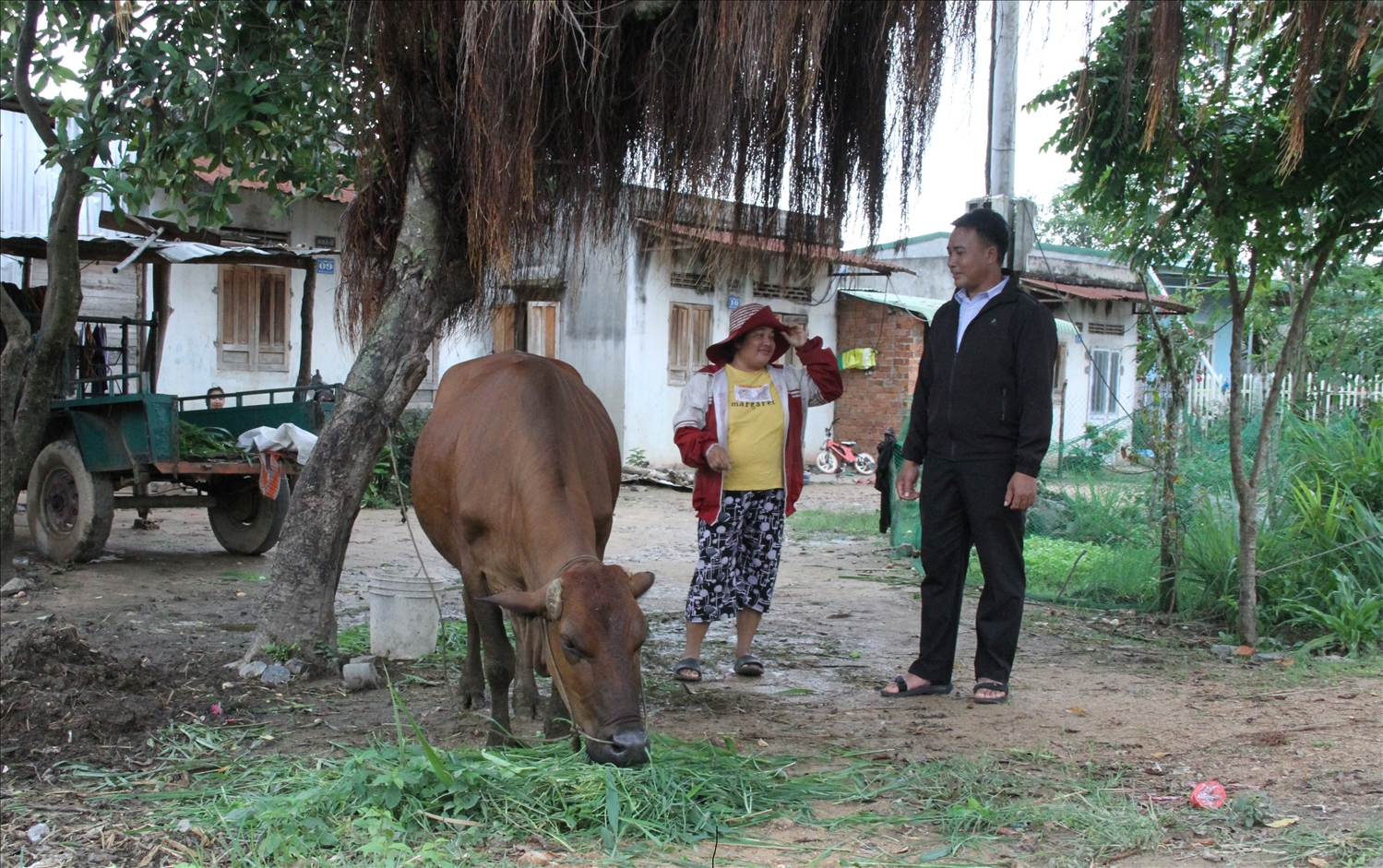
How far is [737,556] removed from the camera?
555 cm

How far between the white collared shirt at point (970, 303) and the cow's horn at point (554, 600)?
247 cm

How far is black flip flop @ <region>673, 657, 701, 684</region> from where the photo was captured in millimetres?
5395

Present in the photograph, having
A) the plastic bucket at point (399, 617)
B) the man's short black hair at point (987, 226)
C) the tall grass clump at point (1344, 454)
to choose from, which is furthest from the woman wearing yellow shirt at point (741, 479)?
the tall grass clump at point (1344, 454)

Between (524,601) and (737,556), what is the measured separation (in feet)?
7.26

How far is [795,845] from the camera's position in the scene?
3256 millimetres

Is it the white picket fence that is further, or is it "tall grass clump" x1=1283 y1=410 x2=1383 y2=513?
the white picket fence

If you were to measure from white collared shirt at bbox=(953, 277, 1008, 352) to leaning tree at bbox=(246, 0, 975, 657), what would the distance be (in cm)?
54

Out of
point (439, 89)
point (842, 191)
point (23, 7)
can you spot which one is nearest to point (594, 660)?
point (842, 191)

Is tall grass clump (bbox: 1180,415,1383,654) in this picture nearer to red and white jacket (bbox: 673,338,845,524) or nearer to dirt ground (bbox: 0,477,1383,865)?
dirt ground (bbox: 0,477,1383,865)

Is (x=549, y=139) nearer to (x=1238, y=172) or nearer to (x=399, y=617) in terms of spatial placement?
(x=399, y=617)

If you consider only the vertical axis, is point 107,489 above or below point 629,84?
below

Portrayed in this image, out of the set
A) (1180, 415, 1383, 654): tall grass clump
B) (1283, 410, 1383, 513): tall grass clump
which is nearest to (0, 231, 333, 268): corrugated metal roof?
(1180, 415, 1383, 654): tall grass clump

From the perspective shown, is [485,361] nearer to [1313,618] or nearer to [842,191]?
[842,191]

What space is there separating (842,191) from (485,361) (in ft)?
6.04
